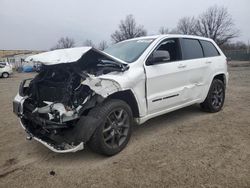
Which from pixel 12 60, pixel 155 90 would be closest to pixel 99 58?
pixel 155 90

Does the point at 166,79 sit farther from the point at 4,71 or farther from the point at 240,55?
the point at 240,55

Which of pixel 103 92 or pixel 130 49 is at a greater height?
pixel 130 49

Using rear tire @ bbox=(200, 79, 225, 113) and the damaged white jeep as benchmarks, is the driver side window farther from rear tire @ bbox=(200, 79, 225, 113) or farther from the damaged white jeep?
rear tire @ bbox=(200, 79, 225, 113)

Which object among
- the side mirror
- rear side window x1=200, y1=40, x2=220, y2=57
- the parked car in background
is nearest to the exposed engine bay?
the side mirror

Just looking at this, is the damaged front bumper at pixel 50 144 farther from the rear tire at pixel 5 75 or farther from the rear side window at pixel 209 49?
the rear tire at pixel 5 75

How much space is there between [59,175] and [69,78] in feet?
4.54

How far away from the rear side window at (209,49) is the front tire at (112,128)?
2762mm

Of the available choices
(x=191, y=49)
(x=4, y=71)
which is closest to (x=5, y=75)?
(x=4, y=71)

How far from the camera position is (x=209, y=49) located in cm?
564

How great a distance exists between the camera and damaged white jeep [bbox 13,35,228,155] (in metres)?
3.35

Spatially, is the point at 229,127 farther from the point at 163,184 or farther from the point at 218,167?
the point at 163,184

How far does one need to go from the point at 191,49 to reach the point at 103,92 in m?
2.59

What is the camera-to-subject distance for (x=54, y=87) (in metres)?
3.74

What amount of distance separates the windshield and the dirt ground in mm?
1443
